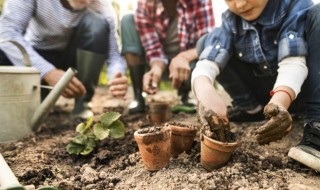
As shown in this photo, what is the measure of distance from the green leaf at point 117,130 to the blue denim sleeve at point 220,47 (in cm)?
65

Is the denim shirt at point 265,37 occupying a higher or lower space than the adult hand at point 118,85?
higher

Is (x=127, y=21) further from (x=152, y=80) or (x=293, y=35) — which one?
(x=293, y=35)

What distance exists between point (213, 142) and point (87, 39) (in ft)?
6.35

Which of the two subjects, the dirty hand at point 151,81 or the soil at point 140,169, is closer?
the soil at point 140,169

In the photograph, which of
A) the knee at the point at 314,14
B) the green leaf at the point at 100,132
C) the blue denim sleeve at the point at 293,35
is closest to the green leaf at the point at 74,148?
the green leaf at the point at 100,132

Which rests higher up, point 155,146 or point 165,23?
point 165,23

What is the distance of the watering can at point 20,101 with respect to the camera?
202 cm

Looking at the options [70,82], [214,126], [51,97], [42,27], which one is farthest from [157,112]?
[42,27]

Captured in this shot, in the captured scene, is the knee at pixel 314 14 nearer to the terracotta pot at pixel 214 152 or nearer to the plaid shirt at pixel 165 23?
the terracotta pot at pixel 214 152

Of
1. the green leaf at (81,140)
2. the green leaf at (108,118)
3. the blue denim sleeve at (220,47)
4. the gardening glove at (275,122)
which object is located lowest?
the green leaf at (81,140)

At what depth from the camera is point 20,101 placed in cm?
210

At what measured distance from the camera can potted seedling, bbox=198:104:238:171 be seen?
4.60ft

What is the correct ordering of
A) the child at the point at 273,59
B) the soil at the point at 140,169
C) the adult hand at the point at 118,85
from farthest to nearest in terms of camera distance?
the adult hand at the point at 118,85
the child at the point at 273,59
the soil at the point at 140,169

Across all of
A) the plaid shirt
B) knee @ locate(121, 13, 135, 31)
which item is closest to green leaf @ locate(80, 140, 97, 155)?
the plaid shirt
